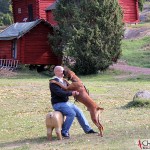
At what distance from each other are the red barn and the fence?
411 mm

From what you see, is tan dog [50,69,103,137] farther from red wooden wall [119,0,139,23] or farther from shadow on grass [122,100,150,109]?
red wooden wall [119,0,139,23]

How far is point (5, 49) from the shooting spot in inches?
1582

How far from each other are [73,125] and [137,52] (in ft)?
103

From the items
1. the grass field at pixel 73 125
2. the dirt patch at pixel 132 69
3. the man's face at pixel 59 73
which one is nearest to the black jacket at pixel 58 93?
the man's face at pixel 59 73

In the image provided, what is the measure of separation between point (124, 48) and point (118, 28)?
1085 centimetres

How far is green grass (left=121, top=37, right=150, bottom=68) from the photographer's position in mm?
40594

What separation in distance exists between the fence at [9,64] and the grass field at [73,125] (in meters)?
11.9

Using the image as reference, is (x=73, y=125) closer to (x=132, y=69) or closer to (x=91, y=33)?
(x=91, y=33)

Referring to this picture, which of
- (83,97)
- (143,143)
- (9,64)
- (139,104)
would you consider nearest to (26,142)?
(83,97)

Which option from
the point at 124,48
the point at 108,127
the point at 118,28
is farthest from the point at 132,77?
the point at 108,127

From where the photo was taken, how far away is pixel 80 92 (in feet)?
36.6

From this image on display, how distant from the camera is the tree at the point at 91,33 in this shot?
35156mm

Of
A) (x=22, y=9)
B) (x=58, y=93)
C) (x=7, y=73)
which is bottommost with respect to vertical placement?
(x=7, y=73)

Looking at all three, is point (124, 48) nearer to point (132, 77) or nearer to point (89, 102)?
point (132, 77)
